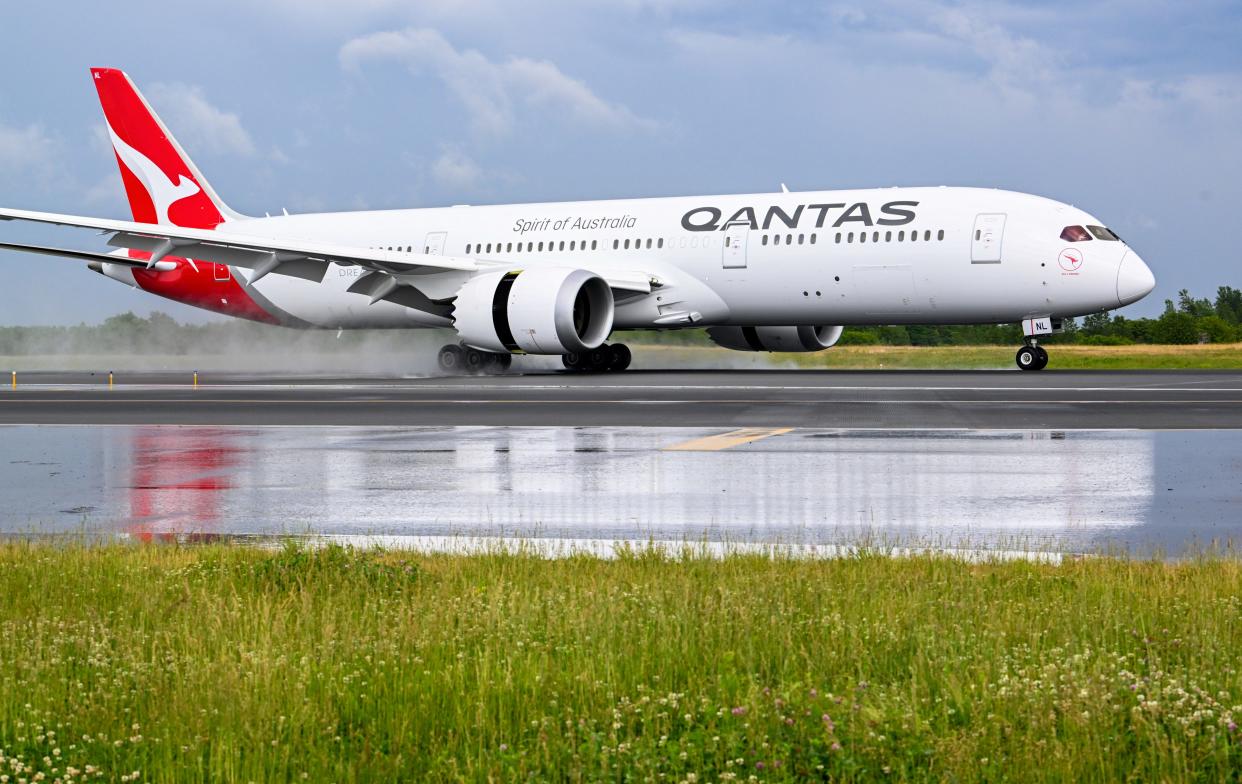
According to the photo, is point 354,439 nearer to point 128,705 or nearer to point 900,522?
point 900,522

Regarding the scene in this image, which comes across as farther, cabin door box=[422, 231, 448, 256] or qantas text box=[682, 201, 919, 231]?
cabin door box=[422, 231, 448, 256]

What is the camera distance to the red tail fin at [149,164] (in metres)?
41.9

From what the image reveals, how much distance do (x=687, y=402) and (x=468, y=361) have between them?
14.3 meters

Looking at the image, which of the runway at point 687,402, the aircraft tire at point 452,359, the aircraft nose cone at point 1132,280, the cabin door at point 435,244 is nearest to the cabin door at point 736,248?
the runway at point 687,402

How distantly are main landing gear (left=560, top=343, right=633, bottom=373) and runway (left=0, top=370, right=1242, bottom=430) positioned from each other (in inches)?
91.4

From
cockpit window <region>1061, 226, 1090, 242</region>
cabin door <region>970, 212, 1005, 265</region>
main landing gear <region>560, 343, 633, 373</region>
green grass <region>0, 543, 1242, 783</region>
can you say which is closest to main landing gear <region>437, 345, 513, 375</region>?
main landing gear <region>560, 343, 633, 373</region>

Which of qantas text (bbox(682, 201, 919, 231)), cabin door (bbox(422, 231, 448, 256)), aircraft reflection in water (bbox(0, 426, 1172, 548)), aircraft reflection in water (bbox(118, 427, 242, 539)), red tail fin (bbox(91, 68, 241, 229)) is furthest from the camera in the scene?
red tail fin (bbox(91, 68, 241, 229))

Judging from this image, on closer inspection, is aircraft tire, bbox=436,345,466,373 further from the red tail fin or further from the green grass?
the green grass

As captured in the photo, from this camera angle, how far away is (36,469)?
14.1 meters

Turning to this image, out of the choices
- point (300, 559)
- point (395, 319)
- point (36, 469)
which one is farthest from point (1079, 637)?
point (395, 319)

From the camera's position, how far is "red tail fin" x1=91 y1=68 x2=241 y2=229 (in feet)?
137

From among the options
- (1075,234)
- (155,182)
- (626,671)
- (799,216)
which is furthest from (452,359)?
(626,671)

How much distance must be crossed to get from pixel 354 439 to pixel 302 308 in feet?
80.5

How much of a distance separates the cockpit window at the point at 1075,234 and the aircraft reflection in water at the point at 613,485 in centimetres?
1471
